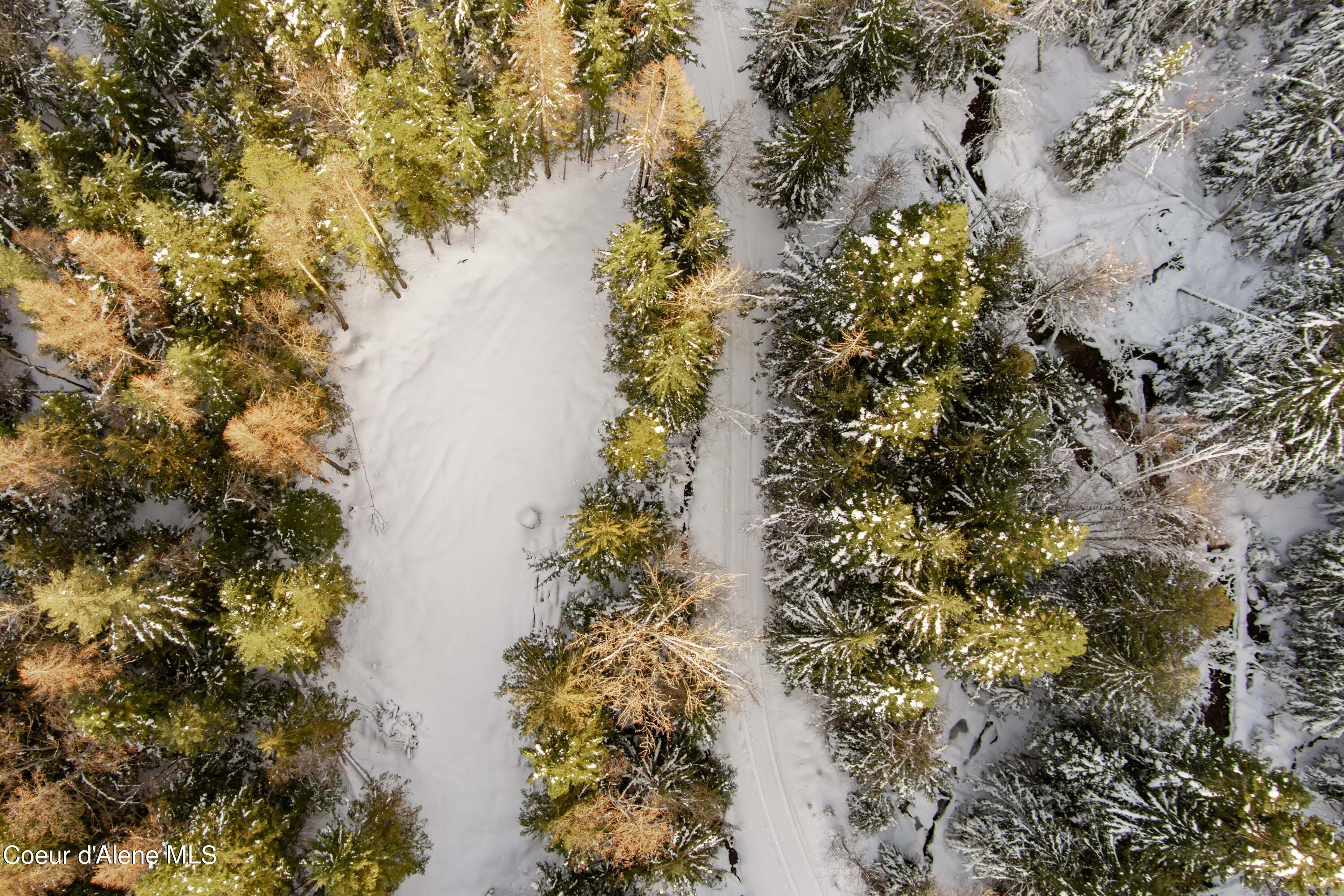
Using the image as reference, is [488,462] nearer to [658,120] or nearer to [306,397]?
[306,397]

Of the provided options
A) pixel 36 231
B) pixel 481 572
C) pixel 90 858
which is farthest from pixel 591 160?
pixel 90 858

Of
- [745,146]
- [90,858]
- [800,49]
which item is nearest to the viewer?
[90,858]

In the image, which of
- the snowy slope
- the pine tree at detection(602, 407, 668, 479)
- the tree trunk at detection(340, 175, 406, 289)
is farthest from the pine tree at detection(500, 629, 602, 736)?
the tree trunk at detection(340, 175, 406, 289)

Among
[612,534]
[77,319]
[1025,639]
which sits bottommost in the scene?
[1025,639]

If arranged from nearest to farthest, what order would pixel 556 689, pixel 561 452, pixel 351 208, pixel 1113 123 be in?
pixel 556 689 < pixel 351 208 < pixel 1113 123 < pixel 561 452

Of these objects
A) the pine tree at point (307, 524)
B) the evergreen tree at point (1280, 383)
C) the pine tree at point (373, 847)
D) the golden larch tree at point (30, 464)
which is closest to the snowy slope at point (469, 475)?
the pine tree at point (307, 524)

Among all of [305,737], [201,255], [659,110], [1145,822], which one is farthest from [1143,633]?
[201,255]

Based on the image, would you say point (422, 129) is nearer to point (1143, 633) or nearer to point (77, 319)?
point (77, 319)
